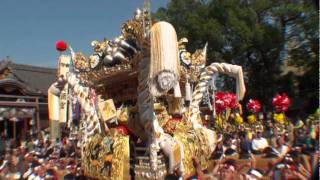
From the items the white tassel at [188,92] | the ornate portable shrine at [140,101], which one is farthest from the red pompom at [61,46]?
the white tassel at [188,92]

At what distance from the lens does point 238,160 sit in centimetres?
893

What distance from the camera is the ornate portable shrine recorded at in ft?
22.0

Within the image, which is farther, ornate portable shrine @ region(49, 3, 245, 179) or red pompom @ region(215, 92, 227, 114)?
red pompom @ region(215, 92, 227, 114)

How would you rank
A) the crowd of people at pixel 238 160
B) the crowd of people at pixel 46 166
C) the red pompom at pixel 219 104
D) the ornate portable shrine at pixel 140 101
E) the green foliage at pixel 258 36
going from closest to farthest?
1. the crowd of people at pixel 238 160
2. the ornate portable shrine at pixel 140 101
3. the crowd of people at pixel 46 166
4. the red pompom at pixel 219 104
5. the green foliage at pixel 258 36

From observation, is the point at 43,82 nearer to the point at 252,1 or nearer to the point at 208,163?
the point at 252,1

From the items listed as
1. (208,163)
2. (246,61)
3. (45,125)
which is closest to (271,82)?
(246,61)

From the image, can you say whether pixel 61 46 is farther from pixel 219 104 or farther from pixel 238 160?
pixel 219 104

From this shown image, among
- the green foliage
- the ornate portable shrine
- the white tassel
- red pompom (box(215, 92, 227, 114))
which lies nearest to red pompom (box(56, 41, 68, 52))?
the ornate portable shrine

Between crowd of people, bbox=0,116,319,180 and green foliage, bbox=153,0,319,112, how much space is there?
232 inches

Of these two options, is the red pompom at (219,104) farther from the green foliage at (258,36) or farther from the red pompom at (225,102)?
the green foliage at (258,36)

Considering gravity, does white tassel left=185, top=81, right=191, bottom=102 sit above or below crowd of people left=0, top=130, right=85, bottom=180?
above

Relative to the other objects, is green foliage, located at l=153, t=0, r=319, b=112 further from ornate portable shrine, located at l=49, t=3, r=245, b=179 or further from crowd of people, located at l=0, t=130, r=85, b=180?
ornate portable shrine, located at l=49, t=3, r=245, b=179

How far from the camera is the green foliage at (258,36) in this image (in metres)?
19.7

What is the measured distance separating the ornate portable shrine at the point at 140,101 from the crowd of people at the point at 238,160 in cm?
63
